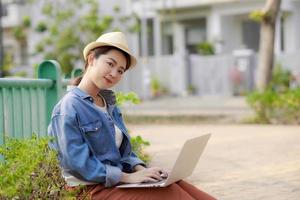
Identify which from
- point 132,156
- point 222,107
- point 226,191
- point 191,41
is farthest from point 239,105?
point 132,156

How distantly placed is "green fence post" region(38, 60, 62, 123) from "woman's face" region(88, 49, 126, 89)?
71.8 inches

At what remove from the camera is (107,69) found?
4133 millimetres

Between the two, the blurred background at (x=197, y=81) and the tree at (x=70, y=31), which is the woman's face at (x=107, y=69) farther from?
the tree at (x=70, y=31)

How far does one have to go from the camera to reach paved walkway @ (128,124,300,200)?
638 cm

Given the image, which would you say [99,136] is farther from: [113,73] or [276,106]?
[276,106]

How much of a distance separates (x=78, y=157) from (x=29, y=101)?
197 cm

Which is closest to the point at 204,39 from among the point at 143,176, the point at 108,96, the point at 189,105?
the point at 189,105

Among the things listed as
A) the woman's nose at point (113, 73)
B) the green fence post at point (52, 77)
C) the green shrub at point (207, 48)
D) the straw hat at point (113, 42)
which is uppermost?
the straw hat at point (113, 42)

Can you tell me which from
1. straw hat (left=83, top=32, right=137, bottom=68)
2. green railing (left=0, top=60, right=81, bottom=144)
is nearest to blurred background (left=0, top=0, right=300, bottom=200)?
green railing (left=0, top=60, right=81, bottom=144)

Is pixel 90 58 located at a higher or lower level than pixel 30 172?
higher

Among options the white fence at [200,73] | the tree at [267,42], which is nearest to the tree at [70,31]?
the white fence at [200,73]

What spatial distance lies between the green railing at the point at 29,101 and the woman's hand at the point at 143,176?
4.86 feet

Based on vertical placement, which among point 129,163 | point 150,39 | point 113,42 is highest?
point 113,42

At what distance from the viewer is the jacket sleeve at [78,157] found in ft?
13.0
